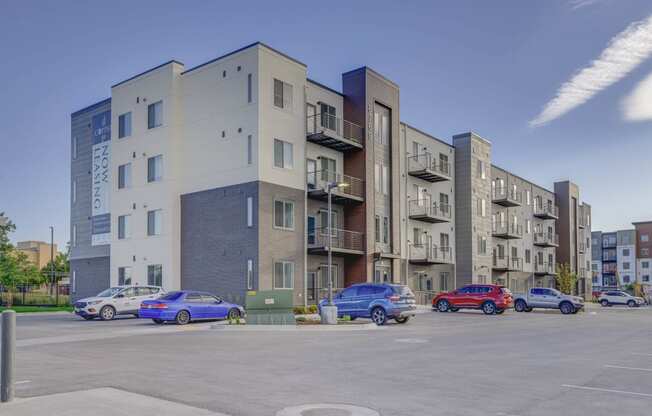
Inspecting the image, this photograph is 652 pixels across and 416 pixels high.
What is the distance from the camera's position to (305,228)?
32.7 m

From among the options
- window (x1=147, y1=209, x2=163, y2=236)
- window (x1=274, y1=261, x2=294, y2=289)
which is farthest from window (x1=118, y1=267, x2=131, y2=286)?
window (x1=274, y1=261, x2=294, y2=289)

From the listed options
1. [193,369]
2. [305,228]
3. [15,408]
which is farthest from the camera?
[305,228]

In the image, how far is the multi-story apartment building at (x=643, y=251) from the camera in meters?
106

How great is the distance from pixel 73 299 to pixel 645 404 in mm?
39073

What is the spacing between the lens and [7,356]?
750cm

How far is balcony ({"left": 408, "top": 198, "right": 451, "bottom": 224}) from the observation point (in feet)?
138

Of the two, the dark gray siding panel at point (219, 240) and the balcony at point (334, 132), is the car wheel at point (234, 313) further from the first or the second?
the balcony at point (334, 132)

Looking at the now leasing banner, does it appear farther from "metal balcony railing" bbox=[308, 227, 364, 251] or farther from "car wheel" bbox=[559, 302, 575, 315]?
"car wheel" bbox=[559, 302, 575, 315]

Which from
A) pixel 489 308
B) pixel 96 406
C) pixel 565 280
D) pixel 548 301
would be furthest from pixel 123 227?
Answer: pixel 565 280

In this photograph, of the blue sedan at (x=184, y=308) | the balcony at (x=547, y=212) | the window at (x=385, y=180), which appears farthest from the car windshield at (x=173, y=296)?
the balcony at (x=547, y=212)

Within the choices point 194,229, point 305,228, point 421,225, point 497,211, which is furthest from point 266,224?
point 497,211

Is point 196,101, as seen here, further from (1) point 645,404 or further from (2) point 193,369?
(1) point 645,404

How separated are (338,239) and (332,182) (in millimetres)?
3292

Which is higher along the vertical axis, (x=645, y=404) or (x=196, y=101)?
(x=196, y=101)
